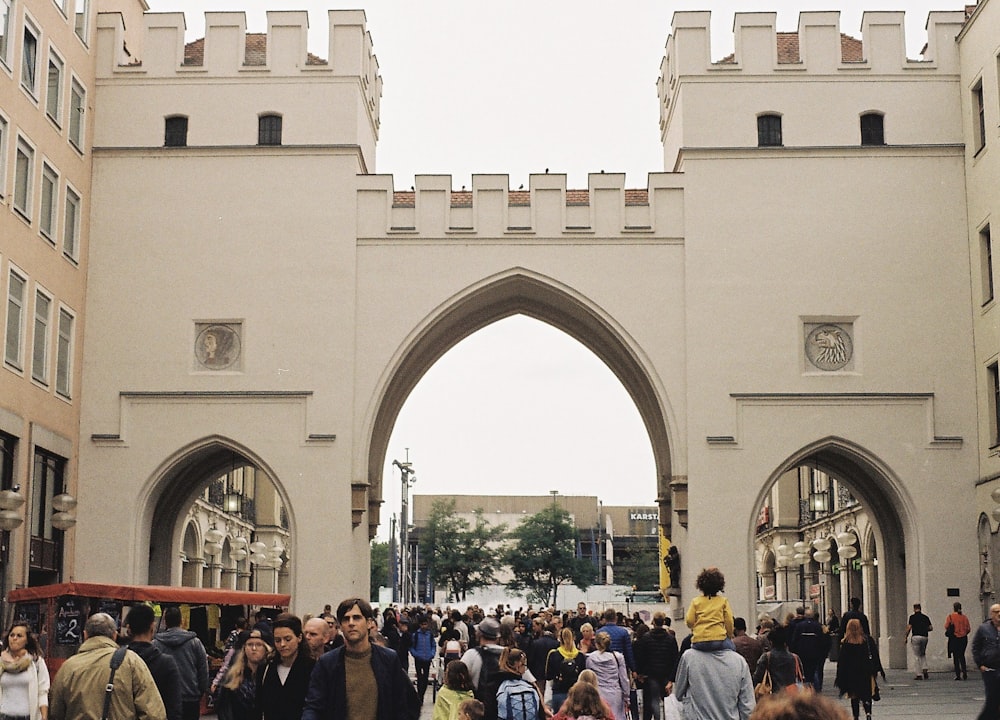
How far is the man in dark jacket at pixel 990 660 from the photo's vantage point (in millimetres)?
10453

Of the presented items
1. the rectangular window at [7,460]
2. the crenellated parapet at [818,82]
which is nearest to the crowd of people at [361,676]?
the rectangular window at [7,460]

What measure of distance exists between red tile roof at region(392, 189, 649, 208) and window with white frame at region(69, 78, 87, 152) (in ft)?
20.4

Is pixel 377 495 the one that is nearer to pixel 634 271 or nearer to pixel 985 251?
pixel 634 271

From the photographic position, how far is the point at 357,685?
24.4ft

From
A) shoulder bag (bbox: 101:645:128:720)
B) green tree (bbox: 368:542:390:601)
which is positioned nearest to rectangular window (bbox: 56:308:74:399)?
shoulder bag (bbox: 101:645:128:720)

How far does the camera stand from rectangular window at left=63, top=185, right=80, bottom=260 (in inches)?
1092

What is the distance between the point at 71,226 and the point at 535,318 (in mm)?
9671

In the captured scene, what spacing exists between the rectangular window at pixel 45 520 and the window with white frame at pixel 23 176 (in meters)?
4.28

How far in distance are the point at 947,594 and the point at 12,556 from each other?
16473 millimetres

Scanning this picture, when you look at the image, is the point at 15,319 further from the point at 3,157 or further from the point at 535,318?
the point at 535,318

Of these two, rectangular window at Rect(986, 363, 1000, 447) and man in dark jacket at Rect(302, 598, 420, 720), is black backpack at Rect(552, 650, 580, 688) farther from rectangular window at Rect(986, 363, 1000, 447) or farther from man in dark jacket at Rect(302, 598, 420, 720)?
rectangular window at Rect(986, 363, 1000, 447)

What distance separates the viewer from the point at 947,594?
26.8 metres

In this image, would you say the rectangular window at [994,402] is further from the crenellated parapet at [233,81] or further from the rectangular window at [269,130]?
the rectangular window at [269,130]

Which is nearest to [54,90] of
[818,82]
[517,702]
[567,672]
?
→ [818,82]
